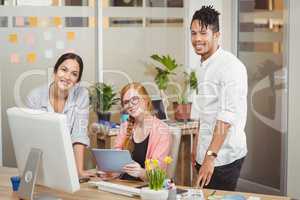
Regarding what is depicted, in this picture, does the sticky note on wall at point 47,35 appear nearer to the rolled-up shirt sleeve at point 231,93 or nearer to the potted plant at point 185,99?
the potted plant at point 185,99

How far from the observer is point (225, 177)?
3.80 metres

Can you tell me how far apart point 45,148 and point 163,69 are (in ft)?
10.1

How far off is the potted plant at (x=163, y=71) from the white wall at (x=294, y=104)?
120cm

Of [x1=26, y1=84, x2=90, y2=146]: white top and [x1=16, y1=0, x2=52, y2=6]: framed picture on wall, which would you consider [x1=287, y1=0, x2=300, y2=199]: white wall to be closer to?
[x1=26, y1=84, x2=90, y2=146]: white top

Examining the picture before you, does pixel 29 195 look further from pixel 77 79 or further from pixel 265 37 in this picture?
pixel 265 37

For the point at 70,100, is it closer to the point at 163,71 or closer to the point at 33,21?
the point at 33,21

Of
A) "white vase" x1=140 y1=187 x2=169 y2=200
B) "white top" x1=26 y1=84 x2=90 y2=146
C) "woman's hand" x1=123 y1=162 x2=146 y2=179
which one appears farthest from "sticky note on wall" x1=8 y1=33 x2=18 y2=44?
"white vase" x1=140 y1=187 x2=169 y2=200

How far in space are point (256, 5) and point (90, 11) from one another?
1637mm

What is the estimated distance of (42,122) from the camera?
2.93 m

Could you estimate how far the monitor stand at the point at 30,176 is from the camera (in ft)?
9.86

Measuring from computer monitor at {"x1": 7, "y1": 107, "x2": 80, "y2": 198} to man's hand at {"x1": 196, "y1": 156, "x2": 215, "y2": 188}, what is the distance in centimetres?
96

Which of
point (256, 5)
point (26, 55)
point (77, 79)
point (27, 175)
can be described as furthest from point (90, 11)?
point (27, 175)

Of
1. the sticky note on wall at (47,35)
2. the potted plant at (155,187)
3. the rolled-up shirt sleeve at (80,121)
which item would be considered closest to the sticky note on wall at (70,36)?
the sticky note on wall at (47,35)

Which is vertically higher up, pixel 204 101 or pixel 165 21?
pixel 165 21
